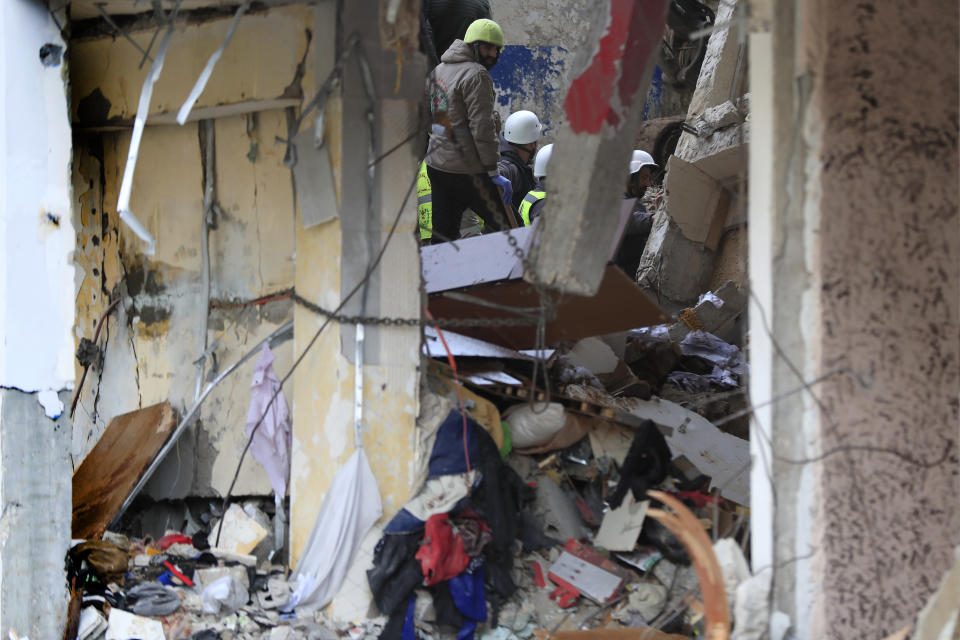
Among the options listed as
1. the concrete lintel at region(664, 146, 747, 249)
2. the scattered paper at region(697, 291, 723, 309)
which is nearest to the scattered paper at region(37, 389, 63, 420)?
the scattered paper at region(697, 291, 723, 309)

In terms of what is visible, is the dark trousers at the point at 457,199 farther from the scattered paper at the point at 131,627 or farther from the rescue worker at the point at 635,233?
the scattered paper at the point at 131,627

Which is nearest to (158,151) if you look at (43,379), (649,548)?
(43,379)

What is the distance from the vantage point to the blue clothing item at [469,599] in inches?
208

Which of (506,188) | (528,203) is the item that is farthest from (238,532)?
(506,188)

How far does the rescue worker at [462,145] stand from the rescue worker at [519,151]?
1253 millimetres

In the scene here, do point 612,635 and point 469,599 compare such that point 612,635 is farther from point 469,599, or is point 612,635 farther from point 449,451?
point 449,451

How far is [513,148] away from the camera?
9836mm

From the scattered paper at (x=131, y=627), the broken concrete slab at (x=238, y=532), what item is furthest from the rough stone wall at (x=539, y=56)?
the scattered paper at (x=131, y=627)

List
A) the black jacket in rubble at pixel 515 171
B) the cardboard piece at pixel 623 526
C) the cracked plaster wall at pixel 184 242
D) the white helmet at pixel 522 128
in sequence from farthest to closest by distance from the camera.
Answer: the white helmet at pixel 522 128 < the black jacket in rubble at pixel 515 171 < the cracked plaster wall at pixel 184 242 < the cardboard piece at pixel 623 526

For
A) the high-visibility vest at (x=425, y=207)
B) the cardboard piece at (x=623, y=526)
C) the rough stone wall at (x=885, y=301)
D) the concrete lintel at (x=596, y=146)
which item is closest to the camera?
the rough stone wall at (x=885, y=301)

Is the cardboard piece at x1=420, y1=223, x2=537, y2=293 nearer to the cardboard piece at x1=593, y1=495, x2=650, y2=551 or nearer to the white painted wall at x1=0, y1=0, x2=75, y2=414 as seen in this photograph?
the cardboard piece at x1=593, y1=495, x2=650, y2=551

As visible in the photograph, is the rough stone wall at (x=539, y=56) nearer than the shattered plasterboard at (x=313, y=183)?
No

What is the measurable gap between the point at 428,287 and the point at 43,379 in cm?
224

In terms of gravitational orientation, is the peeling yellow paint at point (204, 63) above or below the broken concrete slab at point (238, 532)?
above
